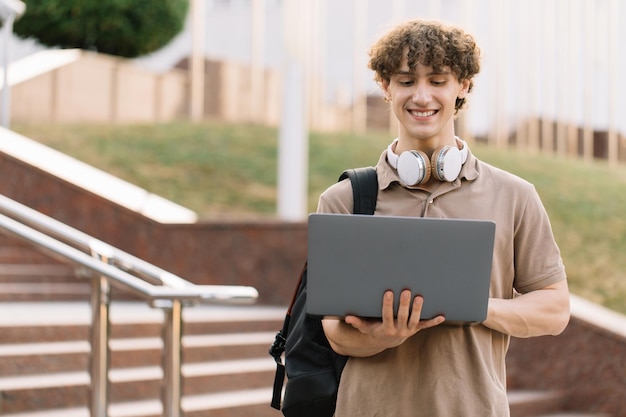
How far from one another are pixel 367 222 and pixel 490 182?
422 millimetres

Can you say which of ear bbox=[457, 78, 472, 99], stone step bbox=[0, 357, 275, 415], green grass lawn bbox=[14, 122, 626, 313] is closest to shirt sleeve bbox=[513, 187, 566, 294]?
ear bbox=[457, 78, 472, 99]

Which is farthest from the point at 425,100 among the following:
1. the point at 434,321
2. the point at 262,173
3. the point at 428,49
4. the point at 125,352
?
the point at 262,173

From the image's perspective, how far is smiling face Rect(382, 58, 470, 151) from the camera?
7.13ft

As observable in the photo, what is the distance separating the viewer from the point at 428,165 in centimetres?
217

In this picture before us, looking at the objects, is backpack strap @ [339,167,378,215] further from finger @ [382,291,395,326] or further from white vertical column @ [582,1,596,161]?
white vertical column @ [582,1,596,161]

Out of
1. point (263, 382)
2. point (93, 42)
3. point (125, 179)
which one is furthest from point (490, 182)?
point (93, 42)

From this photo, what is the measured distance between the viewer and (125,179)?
41.1 ft

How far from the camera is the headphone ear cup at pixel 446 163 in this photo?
7.09 feet

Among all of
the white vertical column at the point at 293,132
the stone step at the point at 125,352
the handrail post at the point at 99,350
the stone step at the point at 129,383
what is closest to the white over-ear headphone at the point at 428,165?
the handrail post at the point at 99,350

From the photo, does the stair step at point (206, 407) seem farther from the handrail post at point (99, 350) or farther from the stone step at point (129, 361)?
the handrail post at point (99, 350)

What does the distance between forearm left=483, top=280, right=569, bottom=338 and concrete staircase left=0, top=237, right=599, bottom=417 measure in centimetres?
309

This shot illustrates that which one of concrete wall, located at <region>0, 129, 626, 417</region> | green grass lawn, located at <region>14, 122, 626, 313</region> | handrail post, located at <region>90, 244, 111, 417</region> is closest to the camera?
handrail post, located at <region>90, 244, 111, 417</region>

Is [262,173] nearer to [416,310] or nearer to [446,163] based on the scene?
[446,163]

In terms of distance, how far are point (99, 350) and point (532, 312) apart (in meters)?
2.63
